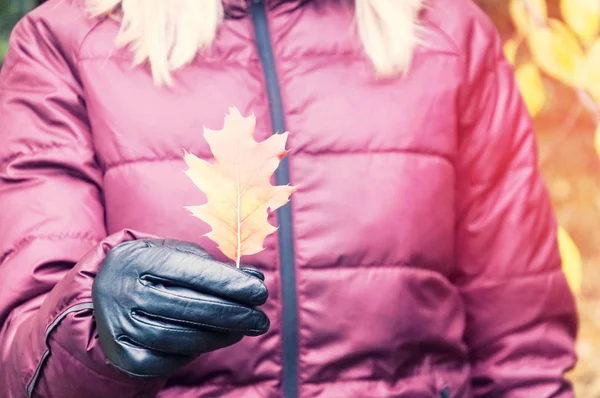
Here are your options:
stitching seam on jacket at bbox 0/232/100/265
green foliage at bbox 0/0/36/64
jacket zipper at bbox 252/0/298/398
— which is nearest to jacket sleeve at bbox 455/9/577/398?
jacket zipper at bbox 252/0/298/398

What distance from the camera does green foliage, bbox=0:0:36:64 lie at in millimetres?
1230

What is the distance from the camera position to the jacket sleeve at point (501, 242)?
0.96 metres

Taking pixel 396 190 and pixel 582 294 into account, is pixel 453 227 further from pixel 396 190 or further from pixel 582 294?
pixel 582 294

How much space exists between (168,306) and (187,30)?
0.38m

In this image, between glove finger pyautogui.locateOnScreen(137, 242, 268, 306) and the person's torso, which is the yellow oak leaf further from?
the person's torso

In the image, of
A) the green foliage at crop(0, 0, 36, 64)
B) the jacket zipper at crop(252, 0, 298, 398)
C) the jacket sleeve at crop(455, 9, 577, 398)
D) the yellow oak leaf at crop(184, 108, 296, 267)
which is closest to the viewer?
the yellow oak leaf at crop(184, 108, 296, 267)

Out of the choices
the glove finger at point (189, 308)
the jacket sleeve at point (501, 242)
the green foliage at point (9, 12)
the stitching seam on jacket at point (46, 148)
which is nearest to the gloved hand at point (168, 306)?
the glove finger at point (189, 308)

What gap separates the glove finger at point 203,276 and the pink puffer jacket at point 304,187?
0.16 metres

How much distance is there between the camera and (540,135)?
4.20 ft

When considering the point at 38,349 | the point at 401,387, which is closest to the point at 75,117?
the point at 38,349

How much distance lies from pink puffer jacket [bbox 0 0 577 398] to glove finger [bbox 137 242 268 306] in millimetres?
155

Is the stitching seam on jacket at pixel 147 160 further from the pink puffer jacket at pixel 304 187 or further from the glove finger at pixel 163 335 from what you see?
the glove finger at pixel 163 335

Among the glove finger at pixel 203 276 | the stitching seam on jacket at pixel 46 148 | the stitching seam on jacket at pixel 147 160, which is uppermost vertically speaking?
the stitching seam on jacket at pixel 46 148

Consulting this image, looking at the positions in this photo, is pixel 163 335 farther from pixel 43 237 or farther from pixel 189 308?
pixel 43 237
